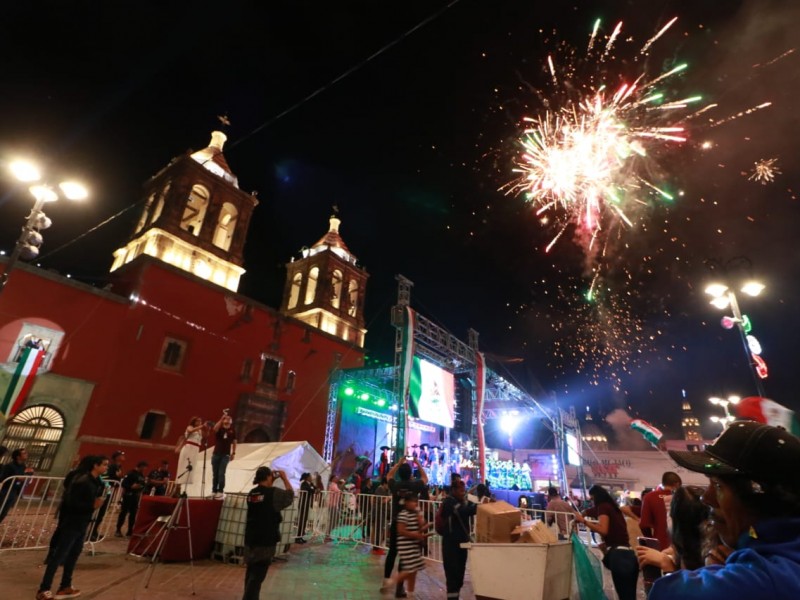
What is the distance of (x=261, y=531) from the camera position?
4305 mm

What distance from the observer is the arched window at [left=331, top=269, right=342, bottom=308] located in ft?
108

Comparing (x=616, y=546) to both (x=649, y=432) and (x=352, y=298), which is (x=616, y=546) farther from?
(x=352, y=298)

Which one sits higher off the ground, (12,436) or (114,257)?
(114,257)

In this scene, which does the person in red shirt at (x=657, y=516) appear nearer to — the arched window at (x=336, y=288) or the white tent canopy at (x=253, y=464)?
the white tent canopy at (x=253, y=464)

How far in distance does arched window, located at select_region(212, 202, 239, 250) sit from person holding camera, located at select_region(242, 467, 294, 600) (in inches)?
1009

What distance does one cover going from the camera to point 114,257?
2767 cm

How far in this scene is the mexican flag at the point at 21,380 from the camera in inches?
541

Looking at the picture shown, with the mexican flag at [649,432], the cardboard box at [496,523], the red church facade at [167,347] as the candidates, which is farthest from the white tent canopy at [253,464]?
the mexican flag at [649,432]

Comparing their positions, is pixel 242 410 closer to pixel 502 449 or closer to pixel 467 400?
pixel 467 400

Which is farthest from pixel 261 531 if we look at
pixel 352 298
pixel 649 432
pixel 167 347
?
pixel 352 298

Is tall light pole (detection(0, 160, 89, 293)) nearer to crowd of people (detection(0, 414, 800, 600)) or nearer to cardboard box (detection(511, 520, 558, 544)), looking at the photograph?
crowd of people (detection(0, 414, 800, 600))

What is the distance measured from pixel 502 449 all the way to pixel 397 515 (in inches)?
1245

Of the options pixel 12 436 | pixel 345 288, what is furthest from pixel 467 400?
pixel 12 436

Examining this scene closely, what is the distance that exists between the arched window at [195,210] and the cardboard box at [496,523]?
2519cm
